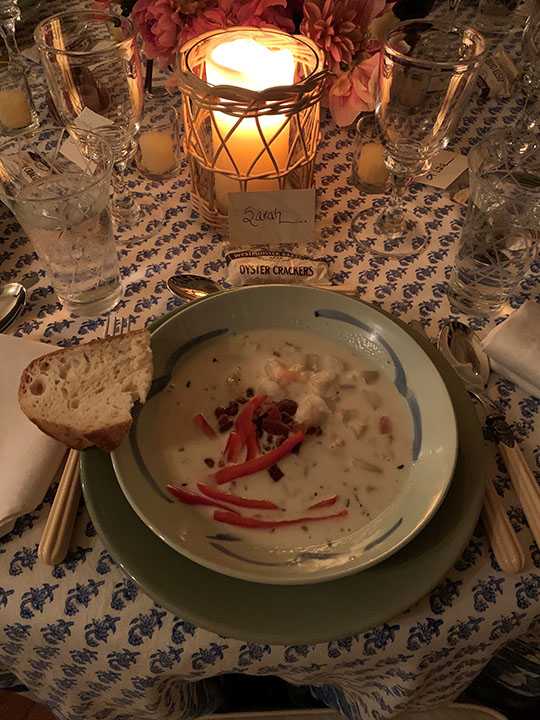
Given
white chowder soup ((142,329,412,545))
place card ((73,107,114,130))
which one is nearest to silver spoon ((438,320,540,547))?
white chowder soup ((142,329,412,545))

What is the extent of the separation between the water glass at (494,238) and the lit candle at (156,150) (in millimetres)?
580

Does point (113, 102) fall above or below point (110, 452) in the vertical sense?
above

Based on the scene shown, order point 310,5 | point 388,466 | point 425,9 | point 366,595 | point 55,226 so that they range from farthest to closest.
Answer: point 425,9 → point 310,5 → point 55,226 → point 388,466 → point 366,595

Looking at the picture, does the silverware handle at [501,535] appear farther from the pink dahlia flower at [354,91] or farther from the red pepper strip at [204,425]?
the pink dahlia flower at [354,91]

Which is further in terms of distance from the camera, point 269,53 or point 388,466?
point 269,53

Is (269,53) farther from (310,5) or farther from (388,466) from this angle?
(388,466)

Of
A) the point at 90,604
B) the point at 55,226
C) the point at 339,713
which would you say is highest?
the point at 55,226

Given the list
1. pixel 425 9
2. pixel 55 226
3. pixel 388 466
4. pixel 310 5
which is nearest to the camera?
pixel 388 466

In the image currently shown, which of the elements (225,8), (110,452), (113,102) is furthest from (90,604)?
(225,8)

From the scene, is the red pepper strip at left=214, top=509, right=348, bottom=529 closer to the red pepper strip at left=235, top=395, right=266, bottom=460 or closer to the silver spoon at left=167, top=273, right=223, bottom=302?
the red pepper strip at left=235, top=395, right=266, bottom=460

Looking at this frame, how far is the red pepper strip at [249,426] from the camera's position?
0.71 meters

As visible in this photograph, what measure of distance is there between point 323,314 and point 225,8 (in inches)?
23.3

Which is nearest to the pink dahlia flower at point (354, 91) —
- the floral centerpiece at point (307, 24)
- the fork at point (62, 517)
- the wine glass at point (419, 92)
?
the floral centerpiece at point (307, 24)

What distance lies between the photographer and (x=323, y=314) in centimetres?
83
